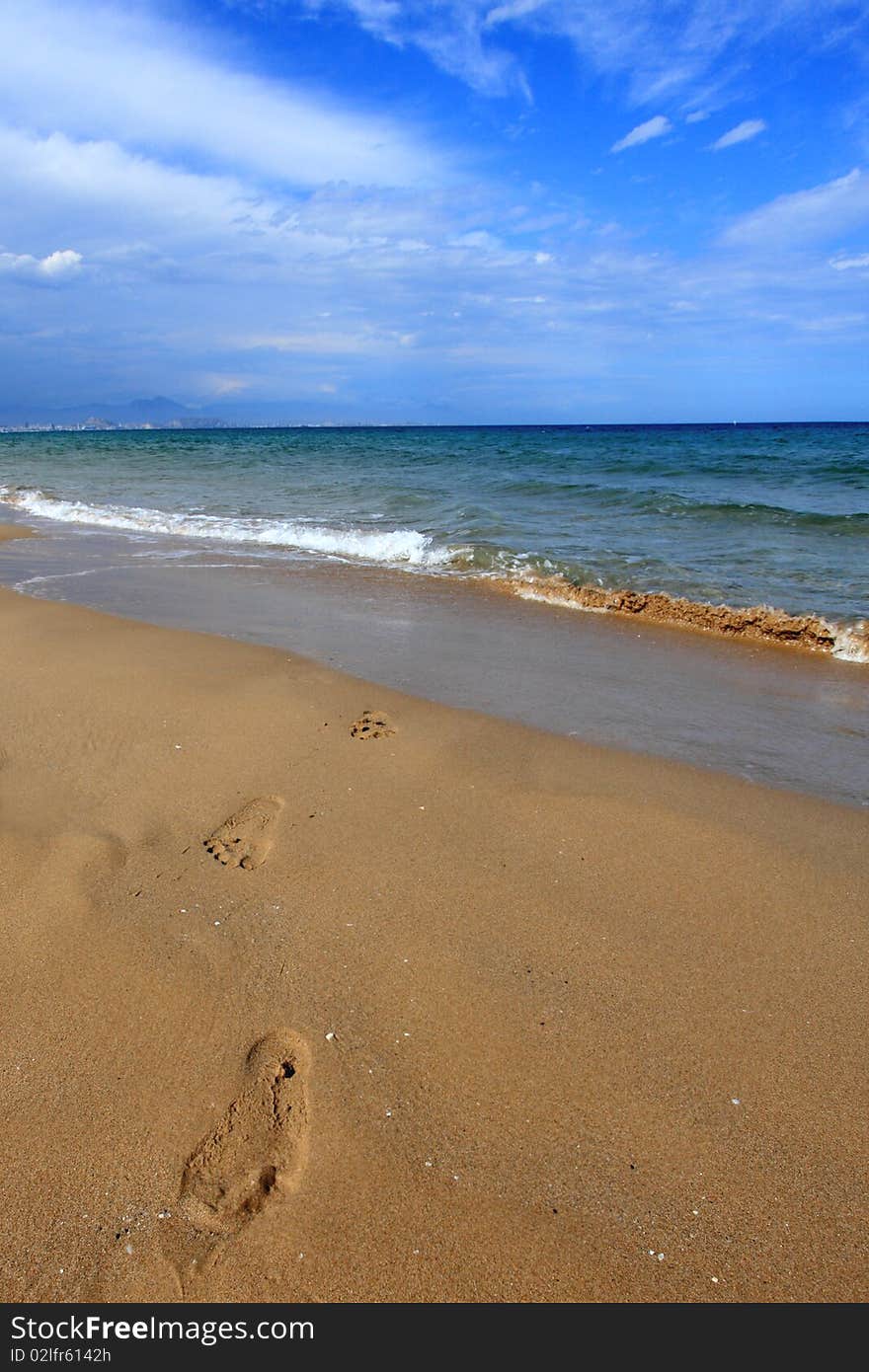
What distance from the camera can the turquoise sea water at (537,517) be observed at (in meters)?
8.16

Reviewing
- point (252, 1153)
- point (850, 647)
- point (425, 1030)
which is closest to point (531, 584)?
point (850, 647)

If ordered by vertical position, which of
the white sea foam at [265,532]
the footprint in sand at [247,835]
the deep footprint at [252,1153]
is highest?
the white sea foam at [265,532]

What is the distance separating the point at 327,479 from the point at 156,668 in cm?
1624

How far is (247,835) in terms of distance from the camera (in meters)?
2.92

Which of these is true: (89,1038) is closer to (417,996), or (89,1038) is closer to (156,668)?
(417,996)

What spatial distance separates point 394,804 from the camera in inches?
124

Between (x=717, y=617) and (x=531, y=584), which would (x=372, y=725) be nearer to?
(x=717, y=617)

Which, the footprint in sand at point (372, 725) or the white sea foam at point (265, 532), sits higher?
the white sea foam at point (265, 532)

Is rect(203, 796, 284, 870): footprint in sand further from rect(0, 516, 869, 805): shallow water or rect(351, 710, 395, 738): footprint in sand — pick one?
rect(0, 516, 869, 805): shallow water

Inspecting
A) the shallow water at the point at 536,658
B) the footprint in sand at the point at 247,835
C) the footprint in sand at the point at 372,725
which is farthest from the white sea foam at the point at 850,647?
the footprint in sand at the point at 247,835

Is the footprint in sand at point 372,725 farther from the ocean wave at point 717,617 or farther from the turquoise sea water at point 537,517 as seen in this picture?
the turquoise sea water at point 537,517

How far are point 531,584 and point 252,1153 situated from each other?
21.6 feet

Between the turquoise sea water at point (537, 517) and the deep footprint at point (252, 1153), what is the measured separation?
5.82m

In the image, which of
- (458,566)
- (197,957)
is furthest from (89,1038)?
(458,566)
